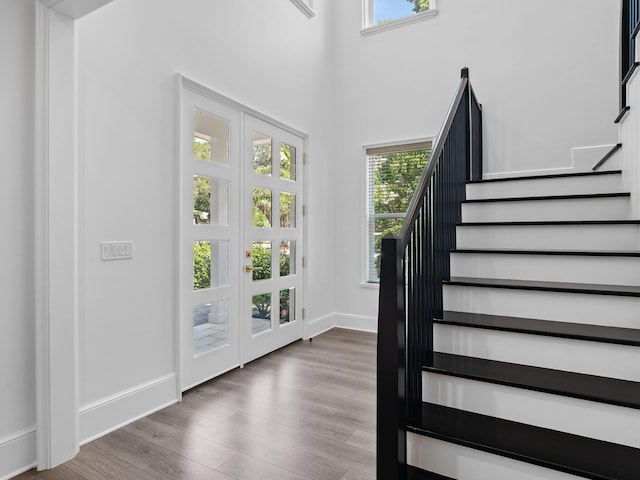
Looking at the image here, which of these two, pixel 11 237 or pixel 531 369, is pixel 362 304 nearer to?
pixel 531 369

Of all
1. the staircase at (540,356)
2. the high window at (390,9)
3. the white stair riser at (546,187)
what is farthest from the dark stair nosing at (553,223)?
the high window at (390,9)

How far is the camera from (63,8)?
6.09 feet

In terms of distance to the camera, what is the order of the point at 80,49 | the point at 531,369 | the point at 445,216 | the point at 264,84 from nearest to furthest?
the point at 531,369 → the point at 80,49 → the point at 445,216 → the point at 264,84

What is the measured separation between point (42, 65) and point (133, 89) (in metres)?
0.54

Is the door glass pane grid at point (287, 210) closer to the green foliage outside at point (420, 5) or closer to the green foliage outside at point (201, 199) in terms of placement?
the green foliage outside at point (201, 199)

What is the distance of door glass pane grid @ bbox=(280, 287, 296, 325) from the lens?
384cm

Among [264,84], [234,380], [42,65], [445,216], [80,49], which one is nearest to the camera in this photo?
[42,65]

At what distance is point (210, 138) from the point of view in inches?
116

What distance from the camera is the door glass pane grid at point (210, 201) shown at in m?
2.81

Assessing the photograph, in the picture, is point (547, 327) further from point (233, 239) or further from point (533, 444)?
point (233, 239)

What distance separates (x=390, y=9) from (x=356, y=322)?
13.0ft

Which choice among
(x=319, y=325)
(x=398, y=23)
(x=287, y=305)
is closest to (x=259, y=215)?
(x=287, y=305)

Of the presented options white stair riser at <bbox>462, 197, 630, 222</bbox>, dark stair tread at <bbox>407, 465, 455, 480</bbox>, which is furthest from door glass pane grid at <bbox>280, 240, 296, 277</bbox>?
dark stair tread at <bbox>407, 465, 455, 480</bbox>

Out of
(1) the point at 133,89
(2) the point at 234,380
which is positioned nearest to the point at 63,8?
(1) the point at 133,89
